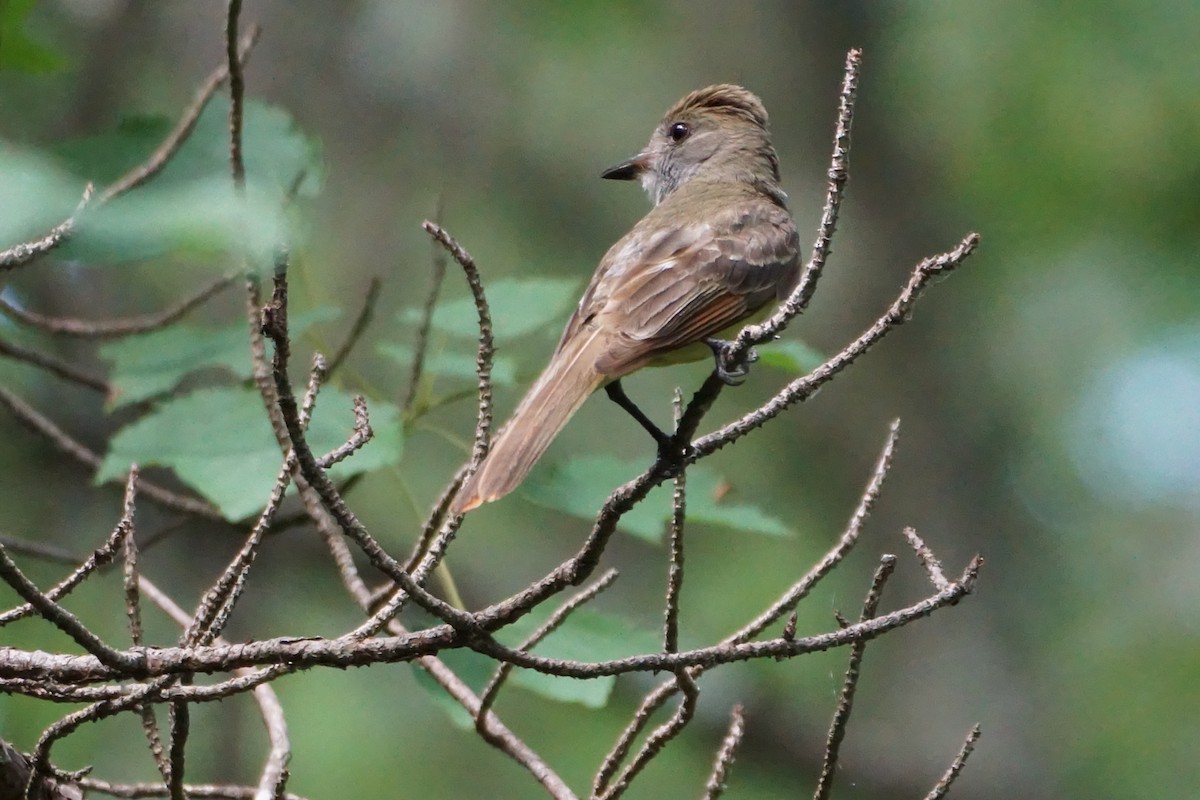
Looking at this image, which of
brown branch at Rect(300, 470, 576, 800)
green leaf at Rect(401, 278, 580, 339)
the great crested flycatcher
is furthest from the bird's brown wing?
brown branch at Rect(300, 470, 576, 800)

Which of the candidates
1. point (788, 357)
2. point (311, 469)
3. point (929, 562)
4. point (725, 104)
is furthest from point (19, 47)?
point (725, 104)

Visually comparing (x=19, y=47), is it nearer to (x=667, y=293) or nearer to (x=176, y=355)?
(x=176, y=355)

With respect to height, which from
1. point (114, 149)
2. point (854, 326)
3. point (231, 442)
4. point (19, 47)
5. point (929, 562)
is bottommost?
point (929, 562)

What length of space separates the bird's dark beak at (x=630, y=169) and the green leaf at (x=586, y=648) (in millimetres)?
2512

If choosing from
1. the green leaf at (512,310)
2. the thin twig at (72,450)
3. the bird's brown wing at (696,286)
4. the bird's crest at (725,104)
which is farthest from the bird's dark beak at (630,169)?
the thin twig at (72,450)

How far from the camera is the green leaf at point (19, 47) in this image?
239 cm

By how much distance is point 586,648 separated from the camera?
2.71 meters

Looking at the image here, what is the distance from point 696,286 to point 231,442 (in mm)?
1286

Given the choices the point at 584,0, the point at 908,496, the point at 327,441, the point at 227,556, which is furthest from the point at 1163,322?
the point at 327,441

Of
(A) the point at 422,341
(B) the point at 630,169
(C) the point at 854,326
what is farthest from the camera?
(C) the point at 854,326

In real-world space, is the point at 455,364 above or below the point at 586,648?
above

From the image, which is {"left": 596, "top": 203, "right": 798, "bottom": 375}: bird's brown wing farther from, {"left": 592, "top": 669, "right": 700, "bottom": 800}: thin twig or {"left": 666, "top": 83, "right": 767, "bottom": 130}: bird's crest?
{"left": 666, "top": 83, "right": 767, "bottom": 130}: bird's crest

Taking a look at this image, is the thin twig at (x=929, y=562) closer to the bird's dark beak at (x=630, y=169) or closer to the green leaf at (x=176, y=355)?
the green leaf at (x=176, y=355)

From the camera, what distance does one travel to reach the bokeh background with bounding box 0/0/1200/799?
715 centimetres
